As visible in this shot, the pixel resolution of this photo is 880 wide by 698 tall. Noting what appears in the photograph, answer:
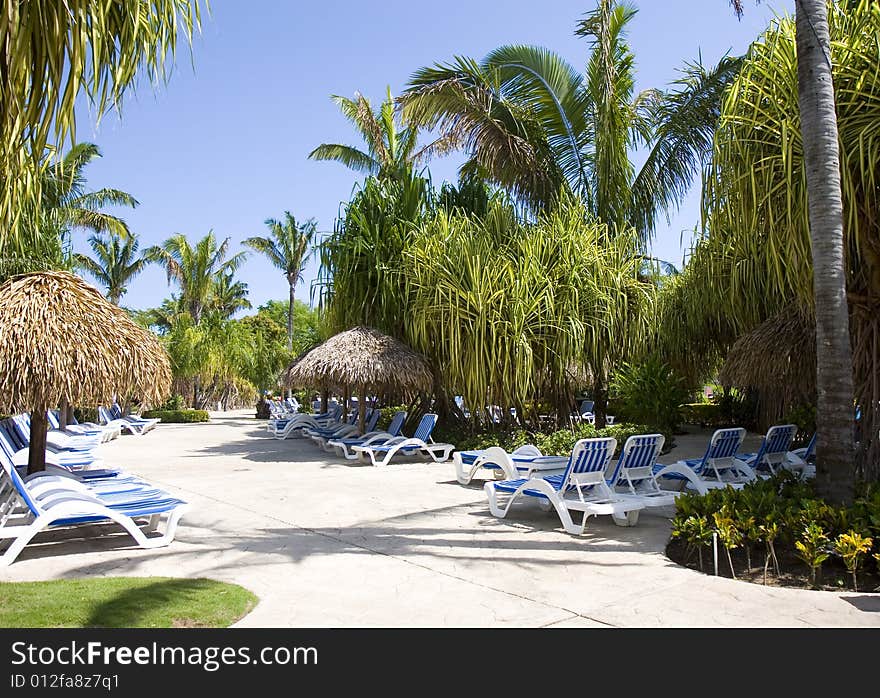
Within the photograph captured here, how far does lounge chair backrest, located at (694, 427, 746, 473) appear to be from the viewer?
9.20 meters

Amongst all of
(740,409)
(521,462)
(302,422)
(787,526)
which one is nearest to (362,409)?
(302,422)

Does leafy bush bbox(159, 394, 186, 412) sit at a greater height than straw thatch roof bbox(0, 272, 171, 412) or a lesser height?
lesser

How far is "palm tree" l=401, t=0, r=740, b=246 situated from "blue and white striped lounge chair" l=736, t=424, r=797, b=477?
8922mm

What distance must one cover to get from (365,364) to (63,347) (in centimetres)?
896

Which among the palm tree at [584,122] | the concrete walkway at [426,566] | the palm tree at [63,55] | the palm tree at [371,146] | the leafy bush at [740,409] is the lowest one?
the concrete walkway at [426,566]

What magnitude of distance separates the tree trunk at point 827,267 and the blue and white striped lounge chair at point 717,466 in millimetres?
2612

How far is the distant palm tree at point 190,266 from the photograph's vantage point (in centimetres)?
4634

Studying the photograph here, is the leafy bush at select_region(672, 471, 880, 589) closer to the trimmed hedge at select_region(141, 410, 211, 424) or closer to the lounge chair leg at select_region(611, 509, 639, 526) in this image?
the lounge chair leg at select_region(611, 509, 639, 526)

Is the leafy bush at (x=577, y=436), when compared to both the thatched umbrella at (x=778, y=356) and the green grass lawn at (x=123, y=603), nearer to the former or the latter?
the thatched umbrella at (x=778, y=356)

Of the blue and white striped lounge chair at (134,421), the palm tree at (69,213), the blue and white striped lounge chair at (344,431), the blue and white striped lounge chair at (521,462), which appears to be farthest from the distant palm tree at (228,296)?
the blue and white striped lounge chair at (521,462)

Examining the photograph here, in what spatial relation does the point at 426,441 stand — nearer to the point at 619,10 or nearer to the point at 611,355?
the point at 611,355

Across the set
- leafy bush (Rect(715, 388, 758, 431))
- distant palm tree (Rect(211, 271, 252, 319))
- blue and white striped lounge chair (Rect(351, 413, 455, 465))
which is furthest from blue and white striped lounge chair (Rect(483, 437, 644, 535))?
distant palm tree (Rect(211, 271, 252, 319))
